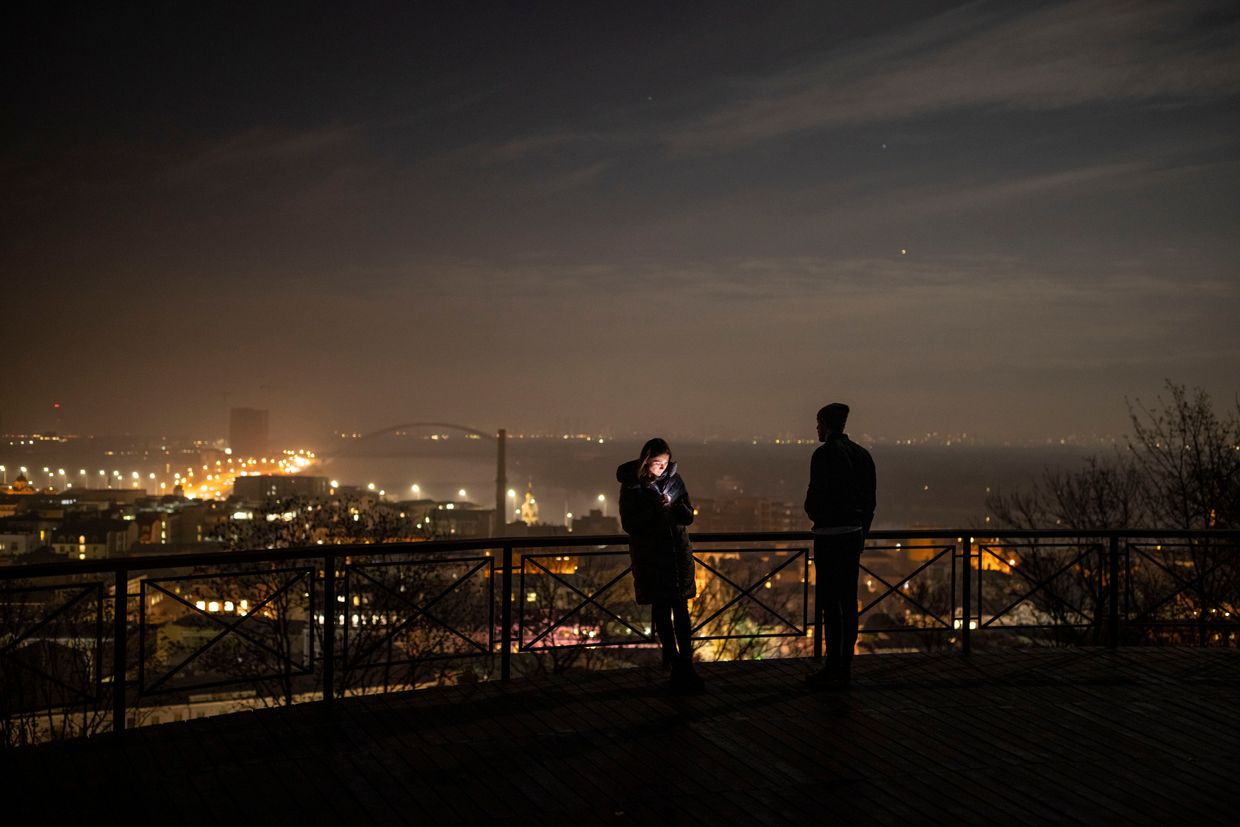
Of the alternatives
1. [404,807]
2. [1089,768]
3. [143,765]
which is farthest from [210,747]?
[1089,768]

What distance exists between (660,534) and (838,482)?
1230 mm

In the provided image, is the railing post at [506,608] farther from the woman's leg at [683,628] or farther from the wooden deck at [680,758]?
the woman's leg at [683,628]

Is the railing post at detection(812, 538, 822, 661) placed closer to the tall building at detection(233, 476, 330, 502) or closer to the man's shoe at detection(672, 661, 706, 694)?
the man's shoe at detection(672, 661, 706, 694)

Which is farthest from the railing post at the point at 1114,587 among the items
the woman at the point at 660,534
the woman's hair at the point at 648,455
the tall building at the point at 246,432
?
the tall building at the point at 246,432

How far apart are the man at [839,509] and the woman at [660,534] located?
87 cm

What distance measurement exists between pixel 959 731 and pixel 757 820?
1.91m

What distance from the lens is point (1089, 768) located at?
15.3 ft

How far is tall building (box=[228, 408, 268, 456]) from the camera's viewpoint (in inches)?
3061

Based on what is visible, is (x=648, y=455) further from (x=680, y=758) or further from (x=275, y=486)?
(x=275, y=486)

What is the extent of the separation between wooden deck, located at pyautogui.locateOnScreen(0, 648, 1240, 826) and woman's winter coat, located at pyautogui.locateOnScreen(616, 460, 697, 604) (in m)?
0.76

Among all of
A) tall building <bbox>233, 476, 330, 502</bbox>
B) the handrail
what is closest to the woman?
the handrail

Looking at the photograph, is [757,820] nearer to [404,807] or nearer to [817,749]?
[817,749]

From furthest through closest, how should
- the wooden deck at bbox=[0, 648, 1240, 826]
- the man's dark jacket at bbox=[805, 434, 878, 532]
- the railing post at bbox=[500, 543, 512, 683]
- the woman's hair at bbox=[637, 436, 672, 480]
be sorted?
the railing post at bbox=[500, 543, 512, 683] → the man's dark jacket at bbox=[805, 434, 878, 532] → the woman's hair at bbox=[637, 436, 672, 480] → the wooden deck at bbox=[0, 648, 1240, 826]

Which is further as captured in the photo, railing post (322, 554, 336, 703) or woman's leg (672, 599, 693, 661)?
woman's leg (672, 599, 693, 661)
